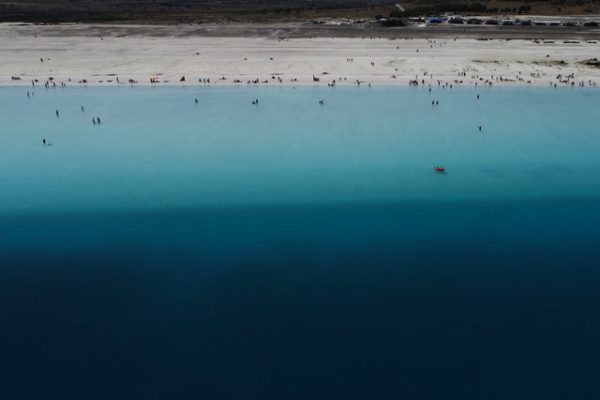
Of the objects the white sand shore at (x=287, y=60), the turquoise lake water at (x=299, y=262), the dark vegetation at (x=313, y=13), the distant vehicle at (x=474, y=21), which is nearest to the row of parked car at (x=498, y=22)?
the distant vehicle at (x=474, y=21)

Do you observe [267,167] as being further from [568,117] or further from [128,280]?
[568,117]

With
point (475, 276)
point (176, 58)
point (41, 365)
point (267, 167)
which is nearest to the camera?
point (41, 365)

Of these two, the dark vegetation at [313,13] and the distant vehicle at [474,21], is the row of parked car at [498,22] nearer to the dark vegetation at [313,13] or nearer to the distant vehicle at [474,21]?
the distant vehicle at [474,21]

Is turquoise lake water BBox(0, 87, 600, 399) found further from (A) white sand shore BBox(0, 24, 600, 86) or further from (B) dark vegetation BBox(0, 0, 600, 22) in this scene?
(B) dark vegetation BBox(0, 0, 600, 22)

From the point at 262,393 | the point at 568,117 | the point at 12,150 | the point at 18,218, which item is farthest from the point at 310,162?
the point at 568,117

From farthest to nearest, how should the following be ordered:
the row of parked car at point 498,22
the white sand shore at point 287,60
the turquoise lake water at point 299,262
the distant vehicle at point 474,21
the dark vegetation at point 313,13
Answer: the dark vegetation at point 313,13, the distant vehicle at point 474,21, the row of parked car at point 498,22, the white sand shore at point 287,60, the turquoise lake water at point 299,262

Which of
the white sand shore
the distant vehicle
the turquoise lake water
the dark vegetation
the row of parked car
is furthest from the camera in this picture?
the dark vegetation

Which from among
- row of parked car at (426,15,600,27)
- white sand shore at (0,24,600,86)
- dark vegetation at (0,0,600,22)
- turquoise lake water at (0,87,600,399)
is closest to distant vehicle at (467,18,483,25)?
row of parked car at (426,15,600,27)
